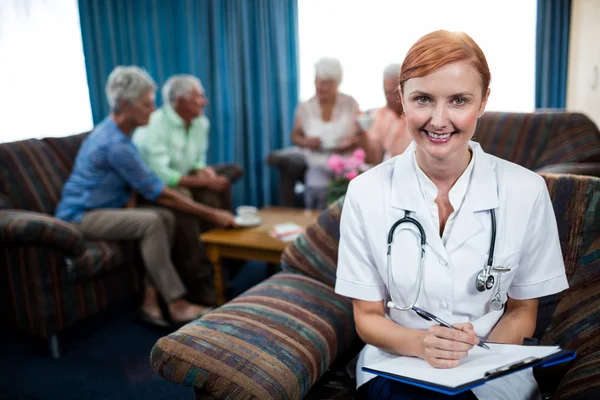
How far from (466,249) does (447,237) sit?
5cm

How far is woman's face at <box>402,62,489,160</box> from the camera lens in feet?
3.55

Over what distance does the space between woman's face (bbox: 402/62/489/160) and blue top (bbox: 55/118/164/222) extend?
1927 millimetres

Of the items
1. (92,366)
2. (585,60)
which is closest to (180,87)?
(92,366)

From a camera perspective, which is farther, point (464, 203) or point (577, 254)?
point (577, 254)

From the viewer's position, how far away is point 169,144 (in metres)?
3.34

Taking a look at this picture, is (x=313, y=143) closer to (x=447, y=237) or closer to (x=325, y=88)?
(x=325, y=88)

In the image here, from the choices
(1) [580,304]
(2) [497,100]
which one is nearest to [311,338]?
Answer: (1) [580,304]

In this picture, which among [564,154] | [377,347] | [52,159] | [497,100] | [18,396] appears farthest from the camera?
[497,100]

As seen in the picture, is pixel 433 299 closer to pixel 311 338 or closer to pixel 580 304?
pixel 311 338

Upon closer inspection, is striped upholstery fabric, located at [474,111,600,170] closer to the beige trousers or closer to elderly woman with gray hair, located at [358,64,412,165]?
elderly woman with gray hair, located at [358,64,412,165]

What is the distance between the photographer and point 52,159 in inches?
117

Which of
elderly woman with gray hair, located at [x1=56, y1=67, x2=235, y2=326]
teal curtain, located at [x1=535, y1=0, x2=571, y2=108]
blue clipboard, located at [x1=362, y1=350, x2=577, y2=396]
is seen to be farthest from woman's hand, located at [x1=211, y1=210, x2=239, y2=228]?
teal curtain, located at [x1=535, y1=0, x2=571, y2=108]

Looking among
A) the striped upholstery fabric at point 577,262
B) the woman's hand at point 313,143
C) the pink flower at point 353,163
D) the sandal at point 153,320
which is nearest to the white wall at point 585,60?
the pink flower at point 353,163

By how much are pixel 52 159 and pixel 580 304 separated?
2.60 metres
